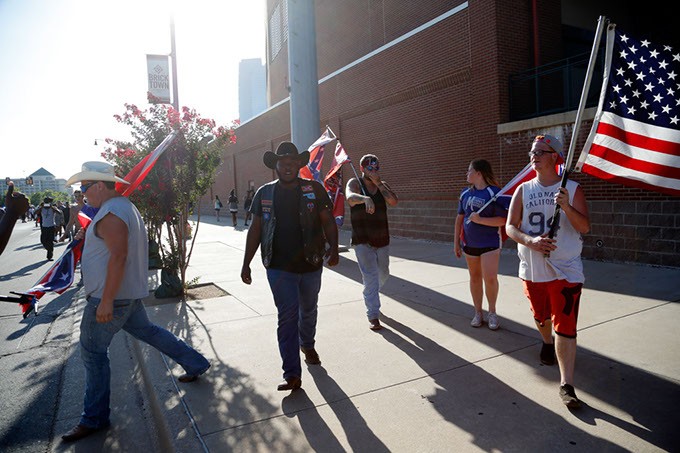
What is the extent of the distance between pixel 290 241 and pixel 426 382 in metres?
1.57

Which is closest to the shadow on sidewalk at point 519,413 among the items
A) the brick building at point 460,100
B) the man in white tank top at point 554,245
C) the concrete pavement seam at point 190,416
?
the man in white tank top at point 554,245

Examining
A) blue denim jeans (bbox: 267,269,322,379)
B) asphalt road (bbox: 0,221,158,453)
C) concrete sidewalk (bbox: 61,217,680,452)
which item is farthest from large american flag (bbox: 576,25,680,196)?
asphalt road (bbox: 0,221,158,453)

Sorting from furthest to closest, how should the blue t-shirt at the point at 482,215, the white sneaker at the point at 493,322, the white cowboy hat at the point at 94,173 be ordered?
the white sneaker at the point at 493,322 < the blue t-shirt at the point at 482,215 < the white cowboy hat at the point at 94,173

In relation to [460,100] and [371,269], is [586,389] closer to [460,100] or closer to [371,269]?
[371,269]

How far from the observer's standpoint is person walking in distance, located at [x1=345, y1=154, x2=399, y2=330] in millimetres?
5184

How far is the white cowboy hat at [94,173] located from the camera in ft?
11.0

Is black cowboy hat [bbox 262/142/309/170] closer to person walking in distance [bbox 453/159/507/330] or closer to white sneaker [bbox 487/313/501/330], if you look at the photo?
person walking in distance [bbox 453/159/507/330]

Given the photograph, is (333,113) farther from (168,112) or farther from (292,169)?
(292,169)

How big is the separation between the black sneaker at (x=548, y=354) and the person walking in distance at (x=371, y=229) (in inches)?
69.4

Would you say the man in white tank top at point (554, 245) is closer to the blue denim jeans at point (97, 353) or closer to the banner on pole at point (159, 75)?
the blue denim jeans at point (97, 353)

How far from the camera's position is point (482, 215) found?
4.81 meters

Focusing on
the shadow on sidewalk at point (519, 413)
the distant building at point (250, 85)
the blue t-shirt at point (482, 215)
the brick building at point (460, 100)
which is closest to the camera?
the shadow on sidewalk at point (519, 413)

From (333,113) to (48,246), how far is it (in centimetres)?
1078

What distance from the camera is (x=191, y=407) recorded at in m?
3.52
